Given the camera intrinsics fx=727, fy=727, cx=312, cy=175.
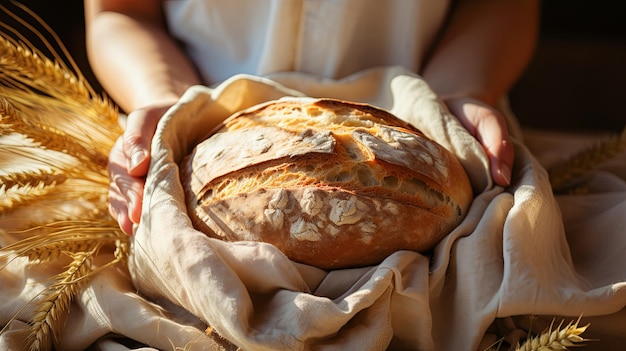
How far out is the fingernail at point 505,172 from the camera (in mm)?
859

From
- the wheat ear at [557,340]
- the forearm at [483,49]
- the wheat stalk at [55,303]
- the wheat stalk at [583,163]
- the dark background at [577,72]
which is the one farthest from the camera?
the dark background at [577,72]

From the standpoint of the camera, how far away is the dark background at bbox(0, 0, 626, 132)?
2.61 m

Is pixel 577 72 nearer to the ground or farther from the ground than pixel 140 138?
nearer to the ground

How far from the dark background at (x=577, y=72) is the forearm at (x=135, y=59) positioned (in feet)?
5.84

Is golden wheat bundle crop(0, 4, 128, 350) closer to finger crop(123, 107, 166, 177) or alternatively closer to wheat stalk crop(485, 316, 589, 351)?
finger crop(123, 107, 166, 177)

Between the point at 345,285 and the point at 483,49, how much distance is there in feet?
2.04

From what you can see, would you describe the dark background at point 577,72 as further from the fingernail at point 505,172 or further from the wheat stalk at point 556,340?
the wheat stalk at point 556,340

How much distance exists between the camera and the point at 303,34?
3.81ft

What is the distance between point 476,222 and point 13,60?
1.87 feet

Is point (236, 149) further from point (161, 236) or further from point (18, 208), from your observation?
point (18, 208)

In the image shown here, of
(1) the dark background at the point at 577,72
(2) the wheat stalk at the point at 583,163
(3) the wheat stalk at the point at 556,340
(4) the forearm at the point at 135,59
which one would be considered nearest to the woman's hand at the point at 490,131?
(2) the wheat stalk at the point at 583,163

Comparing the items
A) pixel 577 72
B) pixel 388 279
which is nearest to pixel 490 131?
pixel 388 279

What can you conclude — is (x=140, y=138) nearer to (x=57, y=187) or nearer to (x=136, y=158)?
(x=136, y=158)

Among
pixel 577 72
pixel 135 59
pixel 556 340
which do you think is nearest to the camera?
pixel 556 340
